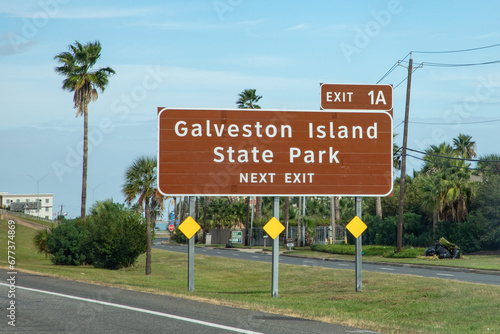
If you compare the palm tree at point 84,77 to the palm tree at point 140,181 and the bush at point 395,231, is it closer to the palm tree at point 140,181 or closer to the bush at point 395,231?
the palm tree at point 140,181

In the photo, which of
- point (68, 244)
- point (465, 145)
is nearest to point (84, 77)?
point (68, 244)

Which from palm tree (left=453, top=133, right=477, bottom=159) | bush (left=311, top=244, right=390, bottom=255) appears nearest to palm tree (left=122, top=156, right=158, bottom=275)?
bush (left=311, top=244, right=390, bottom=255)

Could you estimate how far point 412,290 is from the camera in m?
18.5

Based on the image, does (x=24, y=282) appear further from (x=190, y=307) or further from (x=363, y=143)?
(x=363, y=143)

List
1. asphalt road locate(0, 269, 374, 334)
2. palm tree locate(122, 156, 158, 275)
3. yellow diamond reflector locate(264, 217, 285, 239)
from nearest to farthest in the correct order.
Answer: asphalt road locate(0, 269, 374, 334) < yellow diamond reflector locate(264, 217, 285, 239) < palm tree locate(122, 156, 158, 275)

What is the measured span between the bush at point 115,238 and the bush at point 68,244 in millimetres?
1081

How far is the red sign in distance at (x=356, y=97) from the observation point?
67.4 ft

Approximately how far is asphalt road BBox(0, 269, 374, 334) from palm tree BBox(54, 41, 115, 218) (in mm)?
32417

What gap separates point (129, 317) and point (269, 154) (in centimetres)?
948

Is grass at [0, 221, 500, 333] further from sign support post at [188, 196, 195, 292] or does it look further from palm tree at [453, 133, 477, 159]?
palm tree at [453, 133, 477, 159]

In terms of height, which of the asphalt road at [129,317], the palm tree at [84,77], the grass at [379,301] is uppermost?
the palm tree at [84,77]

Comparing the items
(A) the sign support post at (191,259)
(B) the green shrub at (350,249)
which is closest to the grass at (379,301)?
(A) the sign support post at (191,259)

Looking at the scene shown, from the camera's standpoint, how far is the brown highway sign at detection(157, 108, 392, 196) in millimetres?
19359

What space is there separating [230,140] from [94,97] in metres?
29.8
